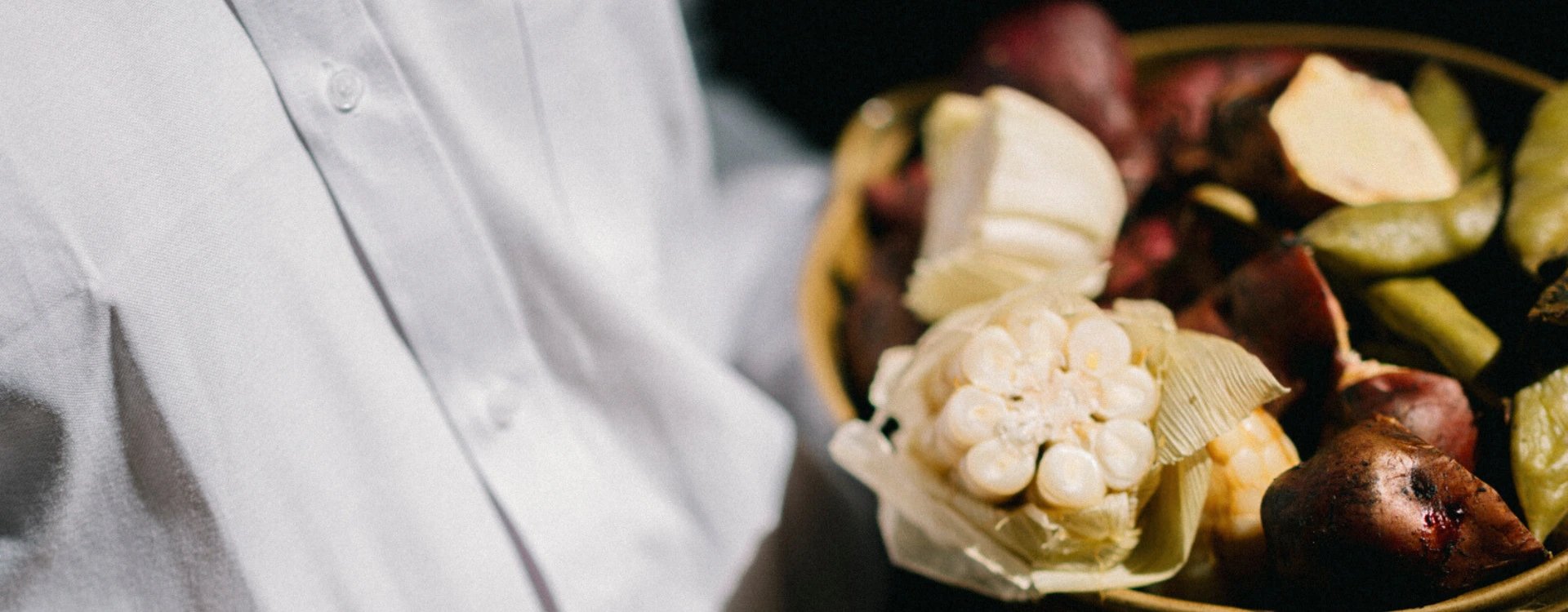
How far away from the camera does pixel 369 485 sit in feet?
1.88

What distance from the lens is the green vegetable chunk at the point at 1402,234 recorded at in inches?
22.1

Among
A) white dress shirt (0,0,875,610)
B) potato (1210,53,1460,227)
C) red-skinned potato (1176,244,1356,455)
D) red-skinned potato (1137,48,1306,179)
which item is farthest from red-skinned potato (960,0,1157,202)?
white dress shirt (0,0,875,610)

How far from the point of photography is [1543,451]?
1.61 feet

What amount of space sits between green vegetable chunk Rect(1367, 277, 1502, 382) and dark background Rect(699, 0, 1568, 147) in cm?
49

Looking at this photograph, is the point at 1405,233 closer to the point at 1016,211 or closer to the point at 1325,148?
the point at 1325,148

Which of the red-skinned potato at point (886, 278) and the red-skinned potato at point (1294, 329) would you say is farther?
the red-skinned potato at point (886, 278)

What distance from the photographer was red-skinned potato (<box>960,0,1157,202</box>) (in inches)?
31.7

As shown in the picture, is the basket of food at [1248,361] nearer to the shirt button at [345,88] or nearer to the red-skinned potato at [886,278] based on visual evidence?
the red-skinned potato at [886,278]

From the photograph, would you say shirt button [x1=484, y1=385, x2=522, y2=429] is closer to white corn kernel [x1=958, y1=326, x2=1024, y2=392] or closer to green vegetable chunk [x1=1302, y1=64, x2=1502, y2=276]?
white corn kernel [x1=958, y1=326, x2=1024, y2=392]

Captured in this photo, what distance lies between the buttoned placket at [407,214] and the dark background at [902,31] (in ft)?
2.44

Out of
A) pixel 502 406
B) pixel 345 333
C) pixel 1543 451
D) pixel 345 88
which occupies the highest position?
pixel 345 88

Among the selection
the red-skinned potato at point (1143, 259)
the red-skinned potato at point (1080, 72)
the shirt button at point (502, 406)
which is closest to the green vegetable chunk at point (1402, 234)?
the red-skinned potato at point (1143, 259)

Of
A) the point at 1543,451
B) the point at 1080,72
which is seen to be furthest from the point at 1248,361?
the point at 1080,72

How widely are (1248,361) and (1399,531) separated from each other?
109mm
